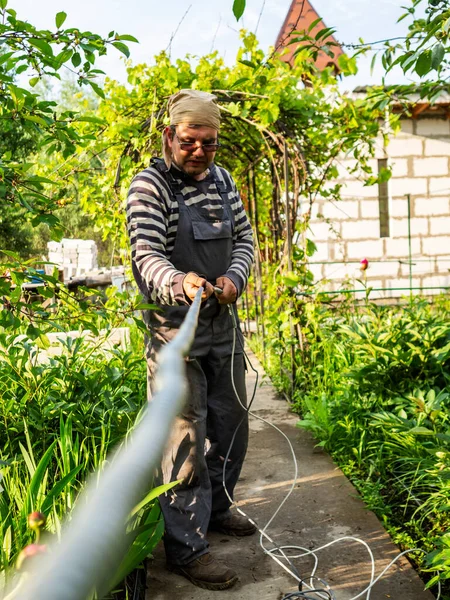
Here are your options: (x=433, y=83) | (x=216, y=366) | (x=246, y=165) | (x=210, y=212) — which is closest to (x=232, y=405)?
(x=216, y=366)

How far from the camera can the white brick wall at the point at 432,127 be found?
36.7 ft

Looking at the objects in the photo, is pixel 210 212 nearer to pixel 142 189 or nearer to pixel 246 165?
pixel 142 189

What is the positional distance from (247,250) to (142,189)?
0.57 metres

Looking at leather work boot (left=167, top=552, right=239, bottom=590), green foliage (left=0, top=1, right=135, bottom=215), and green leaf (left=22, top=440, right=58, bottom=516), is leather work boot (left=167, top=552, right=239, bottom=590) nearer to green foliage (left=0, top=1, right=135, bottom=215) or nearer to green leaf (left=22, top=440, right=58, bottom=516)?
green leaf (left=22, top=440, right=58, bottom=516)

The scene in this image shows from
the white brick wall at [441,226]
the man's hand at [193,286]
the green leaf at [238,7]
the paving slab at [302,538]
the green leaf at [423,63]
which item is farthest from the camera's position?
the white brick wall at [441,226]

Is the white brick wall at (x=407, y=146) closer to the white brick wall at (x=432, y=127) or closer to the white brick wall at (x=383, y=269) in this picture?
the white brick wall at (x=432, y=127)

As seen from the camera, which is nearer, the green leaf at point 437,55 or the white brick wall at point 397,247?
the green leaf at point 437,55

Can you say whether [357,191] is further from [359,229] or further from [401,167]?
[401,167]

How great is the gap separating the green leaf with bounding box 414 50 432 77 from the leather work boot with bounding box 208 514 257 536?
6.36 ft

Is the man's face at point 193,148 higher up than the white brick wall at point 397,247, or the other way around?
the man's face at point 193,148

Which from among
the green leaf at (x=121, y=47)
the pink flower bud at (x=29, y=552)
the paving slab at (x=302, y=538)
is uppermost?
the green leaf at (x=121, y=47)

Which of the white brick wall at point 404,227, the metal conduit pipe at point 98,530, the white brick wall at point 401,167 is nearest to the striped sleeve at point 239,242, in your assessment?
the metal conduit pipe at point 98,530

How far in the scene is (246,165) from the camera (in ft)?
22.4

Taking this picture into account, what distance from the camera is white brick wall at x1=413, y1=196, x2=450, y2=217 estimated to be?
1123 cm
